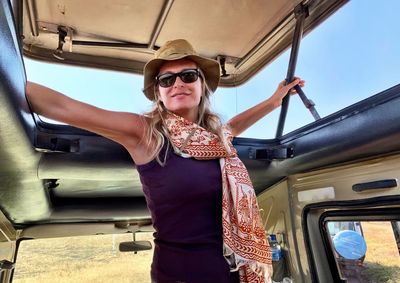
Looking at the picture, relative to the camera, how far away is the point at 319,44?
1703 mm

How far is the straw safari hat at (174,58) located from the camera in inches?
51.5

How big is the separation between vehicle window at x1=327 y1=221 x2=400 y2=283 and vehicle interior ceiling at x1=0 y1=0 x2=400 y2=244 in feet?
1.40

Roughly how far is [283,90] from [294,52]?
0.72 ft

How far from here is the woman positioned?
1101 mm

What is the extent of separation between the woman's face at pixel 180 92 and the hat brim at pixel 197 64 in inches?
1.1

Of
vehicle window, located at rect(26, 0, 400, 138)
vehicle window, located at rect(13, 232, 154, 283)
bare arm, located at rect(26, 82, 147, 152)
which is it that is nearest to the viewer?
bare arm, located at rect(26, 82, 147, 152)

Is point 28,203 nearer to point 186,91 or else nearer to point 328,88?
point 186,91

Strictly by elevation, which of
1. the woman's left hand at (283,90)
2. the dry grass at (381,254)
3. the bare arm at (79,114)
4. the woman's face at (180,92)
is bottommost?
the dry grass at (381,254)

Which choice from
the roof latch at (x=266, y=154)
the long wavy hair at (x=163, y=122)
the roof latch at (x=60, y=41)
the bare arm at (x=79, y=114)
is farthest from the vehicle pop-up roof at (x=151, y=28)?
the bare arm at (x=79, y=114)

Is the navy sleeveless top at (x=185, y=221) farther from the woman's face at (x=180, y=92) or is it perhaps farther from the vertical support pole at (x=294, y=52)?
the vertical support pole at (x=294, y=52)

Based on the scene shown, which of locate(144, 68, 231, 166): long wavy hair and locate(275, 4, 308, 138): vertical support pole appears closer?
locate(144, 68, 231, 166): long wavy hair

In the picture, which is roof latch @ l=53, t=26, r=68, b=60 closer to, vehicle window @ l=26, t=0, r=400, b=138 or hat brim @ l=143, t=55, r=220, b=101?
vehicle window @ l=26, t=0, r=400, b=138

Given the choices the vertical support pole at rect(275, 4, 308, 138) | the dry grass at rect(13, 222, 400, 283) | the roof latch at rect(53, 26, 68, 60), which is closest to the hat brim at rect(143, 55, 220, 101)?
the vertical support pole at rect(275, 4, 308, 138)

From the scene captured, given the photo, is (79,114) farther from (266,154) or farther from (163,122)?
(266,154)
